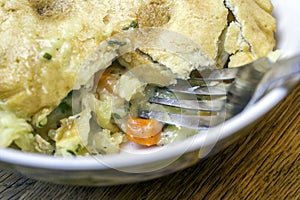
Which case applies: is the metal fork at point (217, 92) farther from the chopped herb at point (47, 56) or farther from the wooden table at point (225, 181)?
the chopped herb at point (47, 56)

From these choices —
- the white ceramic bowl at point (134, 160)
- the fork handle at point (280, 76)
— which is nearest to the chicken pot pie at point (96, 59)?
the white ceramic bowl at point (134, 160)

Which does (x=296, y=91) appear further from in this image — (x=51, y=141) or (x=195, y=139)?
(x=51, y=141)

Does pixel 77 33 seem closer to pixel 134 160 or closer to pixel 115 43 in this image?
pixel 115 43

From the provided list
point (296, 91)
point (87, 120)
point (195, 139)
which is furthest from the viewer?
point (296, 91)

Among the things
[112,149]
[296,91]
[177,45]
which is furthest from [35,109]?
[296,91]

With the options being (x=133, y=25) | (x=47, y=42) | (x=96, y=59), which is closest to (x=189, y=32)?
(x=133, y=25)
